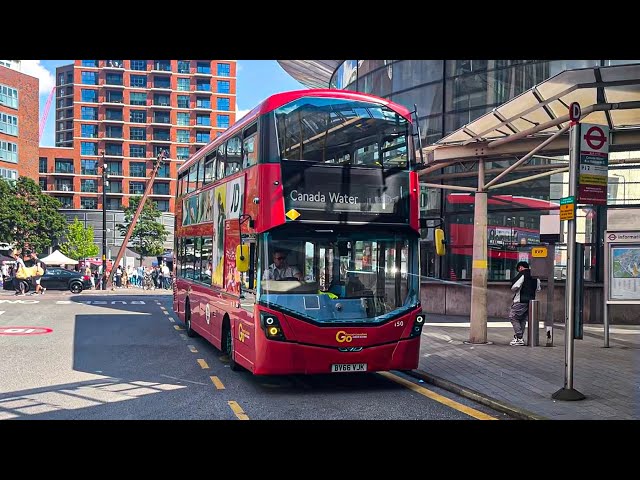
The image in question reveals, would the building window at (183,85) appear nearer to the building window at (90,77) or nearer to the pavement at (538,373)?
the building window at (90,77)

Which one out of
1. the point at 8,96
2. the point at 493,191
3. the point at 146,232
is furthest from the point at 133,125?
the point at 493,191

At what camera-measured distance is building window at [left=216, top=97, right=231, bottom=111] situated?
3826 inches

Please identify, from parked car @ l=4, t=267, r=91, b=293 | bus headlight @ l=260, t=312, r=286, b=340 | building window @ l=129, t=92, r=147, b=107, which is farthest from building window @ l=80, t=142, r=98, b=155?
bus headlight @ l=260, t=312, r=286, b=340

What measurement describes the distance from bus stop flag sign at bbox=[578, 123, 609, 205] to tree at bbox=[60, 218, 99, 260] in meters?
68.8

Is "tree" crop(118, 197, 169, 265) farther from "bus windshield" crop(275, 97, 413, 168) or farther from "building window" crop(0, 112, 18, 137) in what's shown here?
"bus windshield" crop(275, 97, 413, 168)

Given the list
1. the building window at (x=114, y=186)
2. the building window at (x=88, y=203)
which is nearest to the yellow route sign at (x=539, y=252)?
the building window at (x=88, y=203)

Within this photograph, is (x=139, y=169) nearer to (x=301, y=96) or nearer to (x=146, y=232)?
(x=146, y=232)

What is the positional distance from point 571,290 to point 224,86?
92.7 meters

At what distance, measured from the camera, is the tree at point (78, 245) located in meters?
72.0

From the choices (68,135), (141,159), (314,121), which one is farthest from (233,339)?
(68,135)

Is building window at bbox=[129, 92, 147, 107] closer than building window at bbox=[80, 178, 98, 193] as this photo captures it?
No

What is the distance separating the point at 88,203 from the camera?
92750mm
